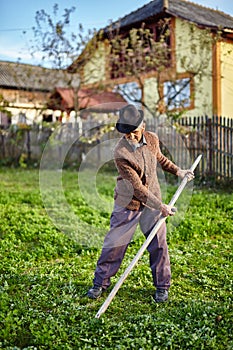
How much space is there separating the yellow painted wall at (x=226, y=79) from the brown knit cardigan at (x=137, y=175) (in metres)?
14.4

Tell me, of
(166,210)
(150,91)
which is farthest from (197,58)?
(166,210)

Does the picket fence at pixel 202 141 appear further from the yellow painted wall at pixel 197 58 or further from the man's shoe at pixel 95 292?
the man's shoe at pixel 95 292

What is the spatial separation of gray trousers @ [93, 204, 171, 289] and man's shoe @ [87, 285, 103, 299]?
40 millimetres

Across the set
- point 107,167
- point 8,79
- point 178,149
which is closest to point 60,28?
point 107,167

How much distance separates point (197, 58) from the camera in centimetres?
1848

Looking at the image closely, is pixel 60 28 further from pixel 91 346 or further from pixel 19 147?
pixel 91 346

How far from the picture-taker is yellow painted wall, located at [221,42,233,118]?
18091 millimetres

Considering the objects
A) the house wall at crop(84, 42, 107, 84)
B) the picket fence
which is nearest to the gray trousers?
the picket fence

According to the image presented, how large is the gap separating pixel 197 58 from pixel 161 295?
1516 centimetres

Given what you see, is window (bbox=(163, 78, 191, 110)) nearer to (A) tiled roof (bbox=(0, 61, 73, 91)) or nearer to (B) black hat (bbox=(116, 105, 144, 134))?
(A) tiled roof (bbox=(0, 61, 73, 91))

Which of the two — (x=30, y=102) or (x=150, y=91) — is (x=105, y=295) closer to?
(x=150, y=91)

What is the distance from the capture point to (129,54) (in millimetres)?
17031

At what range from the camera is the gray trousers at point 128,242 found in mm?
4617

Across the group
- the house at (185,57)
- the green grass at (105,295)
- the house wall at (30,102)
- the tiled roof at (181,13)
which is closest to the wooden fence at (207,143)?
the green grass at (105,295)
